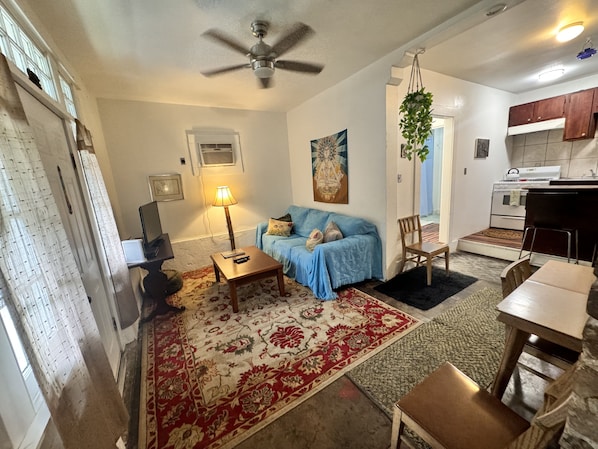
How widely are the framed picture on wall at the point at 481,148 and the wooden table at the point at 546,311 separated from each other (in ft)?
10.4

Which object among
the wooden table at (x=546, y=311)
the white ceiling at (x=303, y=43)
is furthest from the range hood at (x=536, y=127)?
the wooden table at (x=546, y=311)

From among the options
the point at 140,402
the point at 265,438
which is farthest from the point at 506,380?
the point at 140,402

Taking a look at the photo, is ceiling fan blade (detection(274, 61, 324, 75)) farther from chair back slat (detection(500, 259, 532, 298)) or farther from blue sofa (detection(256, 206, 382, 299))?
chair back slat (detection(500, 259, 532, 298))

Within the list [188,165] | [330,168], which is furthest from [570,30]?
[188,165]

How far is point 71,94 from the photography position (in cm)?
224

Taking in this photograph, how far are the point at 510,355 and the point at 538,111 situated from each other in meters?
4.97

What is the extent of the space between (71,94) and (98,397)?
2657 millimetres

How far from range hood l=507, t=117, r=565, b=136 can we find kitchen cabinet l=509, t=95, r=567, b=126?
0.06m

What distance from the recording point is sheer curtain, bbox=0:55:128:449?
74 cm

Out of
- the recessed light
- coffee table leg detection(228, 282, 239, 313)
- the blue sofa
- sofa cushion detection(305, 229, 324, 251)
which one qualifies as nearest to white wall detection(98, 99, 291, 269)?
the blue sofa

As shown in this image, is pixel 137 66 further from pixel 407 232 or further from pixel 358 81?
pixel 407 232

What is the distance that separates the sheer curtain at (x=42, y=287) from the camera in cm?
74

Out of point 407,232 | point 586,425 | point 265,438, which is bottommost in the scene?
point 265,438

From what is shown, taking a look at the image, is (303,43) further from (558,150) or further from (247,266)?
(558,150)
